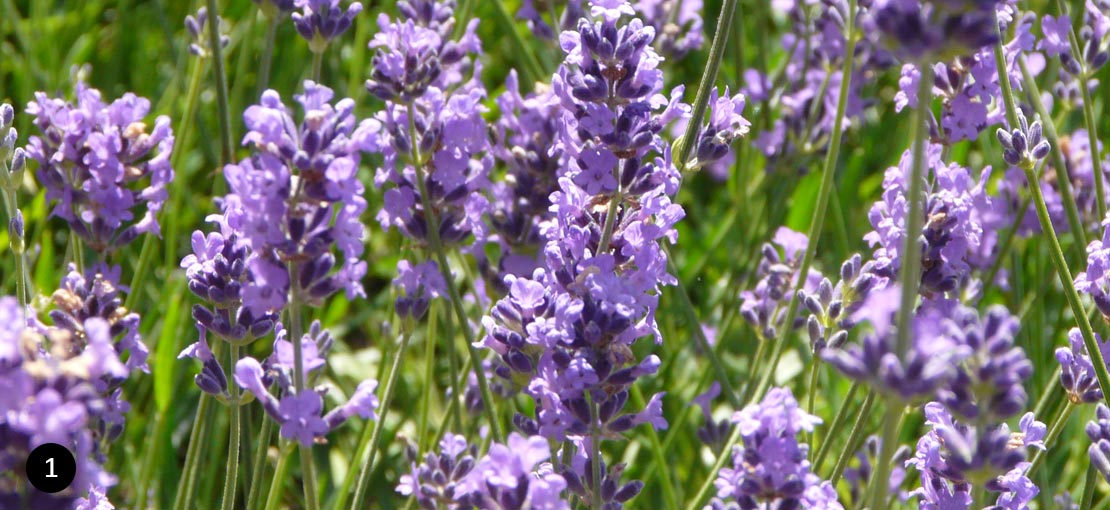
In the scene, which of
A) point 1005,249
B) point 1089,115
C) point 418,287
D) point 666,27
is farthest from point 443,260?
point 1005,249

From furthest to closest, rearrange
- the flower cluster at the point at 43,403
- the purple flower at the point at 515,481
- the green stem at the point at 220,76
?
the green stem at the point at 220,76, the purple flower at the point at 515,481, the flower cluster at the point at 43,403

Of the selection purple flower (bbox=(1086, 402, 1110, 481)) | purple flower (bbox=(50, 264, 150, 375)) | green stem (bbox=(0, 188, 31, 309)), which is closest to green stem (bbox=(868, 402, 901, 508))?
purple flower (bbox=(1086, 402, 1110, 481))

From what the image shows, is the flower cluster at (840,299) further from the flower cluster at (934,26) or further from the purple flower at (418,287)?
the flower cluster at (934,26)

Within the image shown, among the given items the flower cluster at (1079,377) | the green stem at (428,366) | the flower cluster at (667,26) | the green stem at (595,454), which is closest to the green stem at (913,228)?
the green stem at (595,454)

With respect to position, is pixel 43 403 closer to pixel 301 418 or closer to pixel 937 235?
pixel 301 418

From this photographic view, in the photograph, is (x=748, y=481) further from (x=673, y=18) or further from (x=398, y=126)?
(x=673, y=18)

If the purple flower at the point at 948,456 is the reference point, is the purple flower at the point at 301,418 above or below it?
below

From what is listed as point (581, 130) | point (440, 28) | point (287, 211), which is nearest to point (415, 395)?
point (440, 28)

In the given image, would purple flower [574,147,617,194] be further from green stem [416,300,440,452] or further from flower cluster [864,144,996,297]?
green stem [416,300,440,452]
